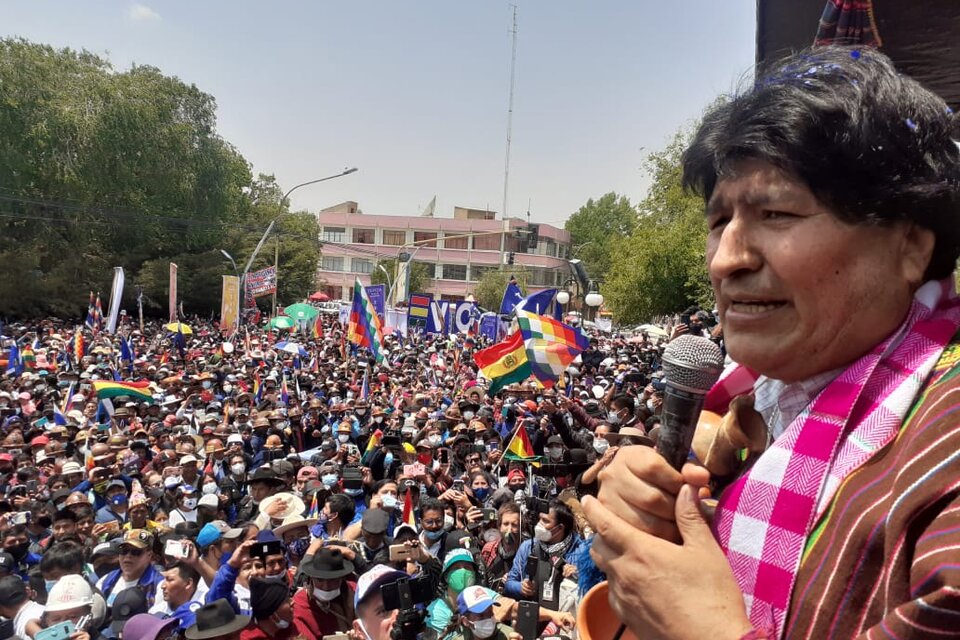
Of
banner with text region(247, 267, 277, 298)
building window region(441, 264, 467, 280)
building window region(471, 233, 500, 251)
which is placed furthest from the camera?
building window region(441, 264, 467, 280)

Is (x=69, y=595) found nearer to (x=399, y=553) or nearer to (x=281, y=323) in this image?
(x=399, y=553)

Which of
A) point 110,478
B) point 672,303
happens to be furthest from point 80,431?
point 672,303

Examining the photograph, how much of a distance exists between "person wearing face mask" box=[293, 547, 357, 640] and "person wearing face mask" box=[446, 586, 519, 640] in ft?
2.24

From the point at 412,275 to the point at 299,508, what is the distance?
58650 mm

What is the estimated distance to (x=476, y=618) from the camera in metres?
4.38

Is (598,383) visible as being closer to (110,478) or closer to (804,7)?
(110,478)

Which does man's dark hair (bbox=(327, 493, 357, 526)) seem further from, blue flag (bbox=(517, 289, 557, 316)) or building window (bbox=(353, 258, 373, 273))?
building window (bbox=(353, 258, 373, 273))

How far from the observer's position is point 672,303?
2723 cm

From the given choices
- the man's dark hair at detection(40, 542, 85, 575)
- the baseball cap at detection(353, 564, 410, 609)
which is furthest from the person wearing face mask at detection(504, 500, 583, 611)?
the man's dark hair at detection(40, 542, 85, 575)

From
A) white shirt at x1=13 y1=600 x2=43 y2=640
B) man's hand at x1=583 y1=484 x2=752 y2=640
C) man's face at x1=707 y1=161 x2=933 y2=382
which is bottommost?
white shirt at x1=13 y1=600 x2=43 y2=640

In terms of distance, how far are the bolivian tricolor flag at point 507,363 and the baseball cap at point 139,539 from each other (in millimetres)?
6103

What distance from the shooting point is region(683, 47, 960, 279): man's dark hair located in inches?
42.0

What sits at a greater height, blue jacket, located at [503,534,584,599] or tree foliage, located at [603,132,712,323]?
tree foliage, located at [603,132,712,323]

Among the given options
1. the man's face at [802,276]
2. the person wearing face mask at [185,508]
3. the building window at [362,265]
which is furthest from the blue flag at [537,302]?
the building window at [362,265]
